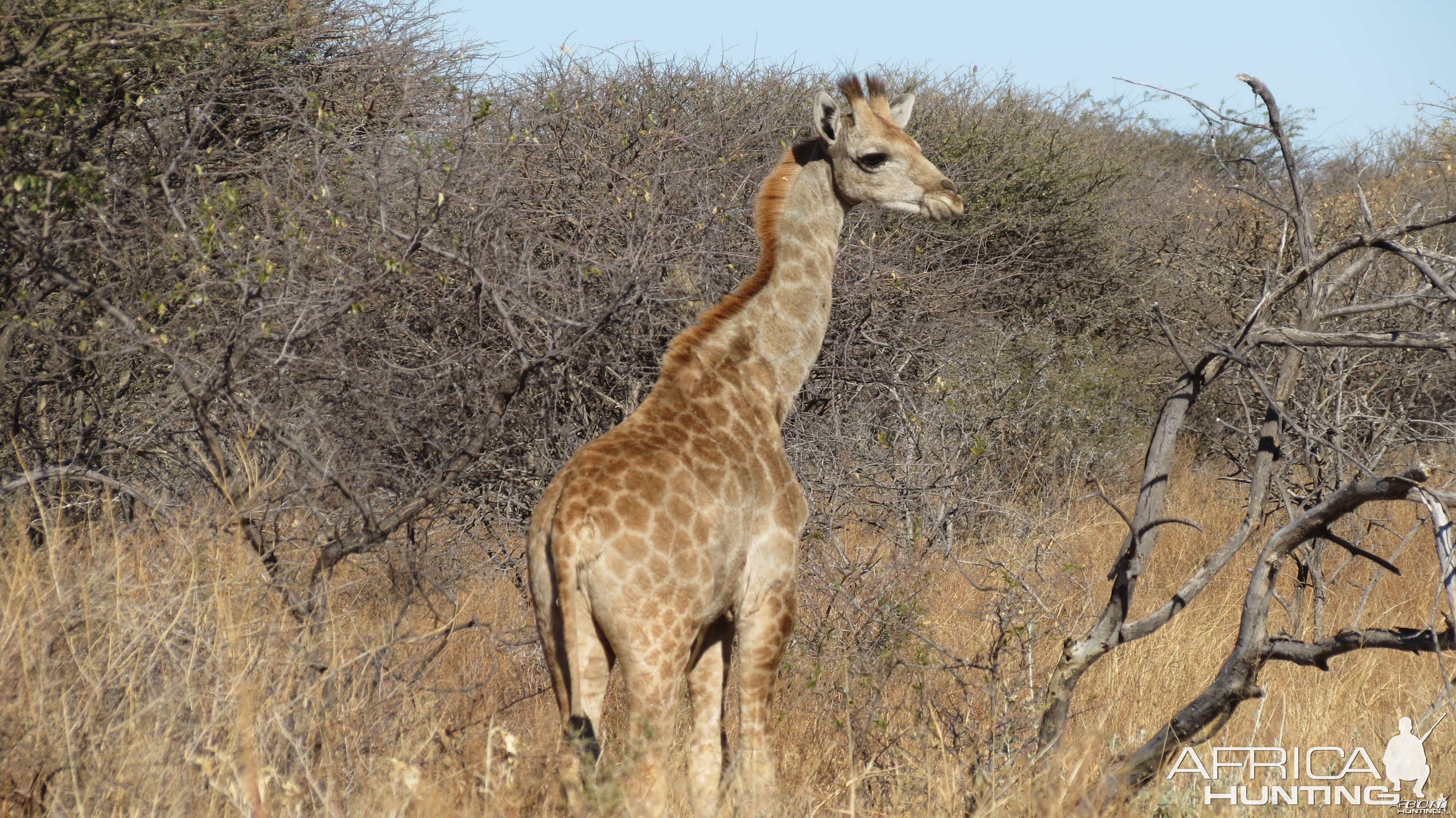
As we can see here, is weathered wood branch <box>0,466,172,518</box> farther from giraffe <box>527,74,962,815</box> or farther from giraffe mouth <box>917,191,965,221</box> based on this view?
giraffe mouth <box>917,191,965,221</box>

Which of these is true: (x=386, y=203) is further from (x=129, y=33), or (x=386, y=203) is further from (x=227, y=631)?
(x=227, y=631)

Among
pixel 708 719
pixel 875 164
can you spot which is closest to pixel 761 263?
pixel 875 164

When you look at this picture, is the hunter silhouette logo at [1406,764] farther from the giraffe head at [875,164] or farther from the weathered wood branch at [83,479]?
the weathered wood branch at [83,479]

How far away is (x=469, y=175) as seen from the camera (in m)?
5.66

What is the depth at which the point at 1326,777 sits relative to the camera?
4336 mm

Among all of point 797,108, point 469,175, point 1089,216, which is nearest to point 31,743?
point 469,175

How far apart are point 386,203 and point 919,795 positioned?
364 cm

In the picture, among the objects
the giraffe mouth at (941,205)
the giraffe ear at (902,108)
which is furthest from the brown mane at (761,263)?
the giraffe ear at (902,108)

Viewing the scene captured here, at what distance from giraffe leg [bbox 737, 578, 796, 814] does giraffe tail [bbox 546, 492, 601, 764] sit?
62 centimetres

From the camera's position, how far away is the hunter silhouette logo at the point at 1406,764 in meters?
4.15

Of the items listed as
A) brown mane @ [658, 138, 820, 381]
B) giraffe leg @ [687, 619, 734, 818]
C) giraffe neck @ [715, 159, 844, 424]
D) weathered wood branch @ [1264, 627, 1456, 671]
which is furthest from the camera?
giraffe neck @ [715, 159, 844, 424]

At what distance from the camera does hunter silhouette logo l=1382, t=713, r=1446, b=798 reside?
415 centimetres

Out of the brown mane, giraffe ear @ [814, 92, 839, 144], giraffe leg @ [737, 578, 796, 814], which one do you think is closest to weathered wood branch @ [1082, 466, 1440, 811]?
giraffe leg @ [737, 578, 796, 814]

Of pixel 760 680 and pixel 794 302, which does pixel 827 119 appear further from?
pixel 760 680
